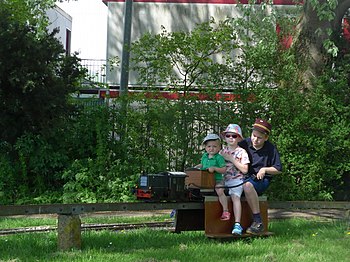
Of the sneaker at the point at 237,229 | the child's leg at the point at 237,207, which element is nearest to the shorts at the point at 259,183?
the child's leg at the point at 237,207

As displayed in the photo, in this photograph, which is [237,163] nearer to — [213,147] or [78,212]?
[213,147]

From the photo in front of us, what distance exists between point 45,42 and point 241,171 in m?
7.45

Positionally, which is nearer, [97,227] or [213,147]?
[213,147]

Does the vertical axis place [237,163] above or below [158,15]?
below

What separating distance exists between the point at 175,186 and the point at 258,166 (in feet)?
3.83

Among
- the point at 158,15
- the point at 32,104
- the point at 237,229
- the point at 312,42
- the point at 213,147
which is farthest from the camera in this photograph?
the point at 158,15

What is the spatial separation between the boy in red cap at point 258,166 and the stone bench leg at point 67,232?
221 centimetres

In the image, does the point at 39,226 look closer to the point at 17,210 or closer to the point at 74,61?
the point at 17,210

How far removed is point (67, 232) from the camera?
7.38m

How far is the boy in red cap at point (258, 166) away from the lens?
839 centimetres

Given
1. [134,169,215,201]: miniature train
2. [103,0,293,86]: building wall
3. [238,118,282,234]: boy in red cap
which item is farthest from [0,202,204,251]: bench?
[103,0,293,86]: building wall

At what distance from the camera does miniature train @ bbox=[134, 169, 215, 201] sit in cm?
810

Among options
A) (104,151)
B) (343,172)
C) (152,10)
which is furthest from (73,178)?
(152,10)

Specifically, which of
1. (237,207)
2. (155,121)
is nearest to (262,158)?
(237,207)
